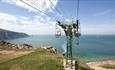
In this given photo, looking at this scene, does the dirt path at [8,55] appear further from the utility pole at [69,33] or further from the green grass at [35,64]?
the utility pole at [69,33]

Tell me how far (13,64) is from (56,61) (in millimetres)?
8145

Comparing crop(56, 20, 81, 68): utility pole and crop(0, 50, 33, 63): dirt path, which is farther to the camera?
crop(0, 50, 33, 63): dirt path

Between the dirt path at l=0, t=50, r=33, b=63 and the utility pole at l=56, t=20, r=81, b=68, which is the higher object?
the utility pole at l=56, t=20, r=81, b=68

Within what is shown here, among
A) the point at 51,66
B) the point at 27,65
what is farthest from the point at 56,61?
the point at 27,65

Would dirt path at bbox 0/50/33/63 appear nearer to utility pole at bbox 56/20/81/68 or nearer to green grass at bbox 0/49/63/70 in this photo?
green grass at bbox 0/49/63/70

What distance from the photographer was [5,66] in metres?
35.0

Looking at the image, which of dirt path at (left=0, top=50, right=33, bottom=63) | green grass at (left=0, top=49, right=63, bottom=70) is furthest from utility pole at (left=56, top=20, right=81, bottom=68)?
dirt path at (left=0, top=50, right=33, bottom=63)

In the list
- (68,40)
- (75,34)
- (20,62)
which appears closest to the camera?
(75,34)

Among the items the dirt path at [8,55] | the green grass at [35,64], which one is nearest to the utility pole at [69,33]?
the green grass at [35,64]

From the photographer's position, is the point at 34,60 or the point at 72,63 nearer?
the point at 72,63

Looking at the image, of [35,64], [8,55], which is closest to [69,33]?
[35,64]

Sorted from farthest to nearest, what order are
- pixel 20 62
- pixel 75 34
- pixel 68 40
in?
pixel 20 62, pixel 68 40, pixel 75 34

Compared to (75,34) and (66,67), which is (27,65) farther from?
(75,34)

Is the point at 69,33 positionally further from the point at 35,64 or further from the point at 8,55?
the point at 8,55
